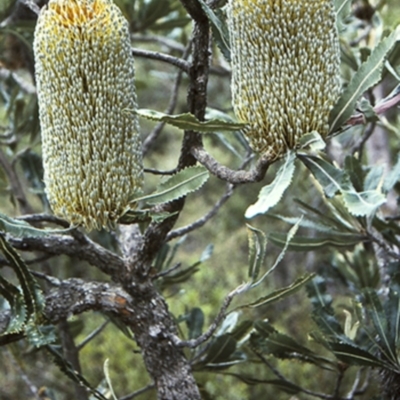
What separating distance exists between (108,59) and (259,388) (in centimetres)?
275

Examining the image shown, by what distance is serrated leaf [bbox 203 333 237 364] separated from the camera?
49.6 inches

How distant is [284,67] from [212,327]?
1.36 ft

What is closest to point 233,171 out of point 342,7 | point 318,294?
point 342,7

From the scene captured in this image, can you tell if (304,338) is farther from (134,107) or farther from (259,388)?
(134,107)

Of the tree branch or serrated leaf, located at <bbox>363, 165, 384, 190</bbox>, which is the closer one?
the tree branch

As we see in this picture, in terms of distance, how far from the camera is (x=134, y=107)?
85 centimetres

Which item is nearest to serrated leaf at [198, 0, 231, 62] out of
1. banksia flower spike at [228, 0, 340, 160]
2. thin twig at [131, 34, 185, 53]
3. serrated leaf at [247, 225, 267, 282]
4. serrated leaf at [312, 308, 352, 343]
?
banksia flower spike at [228, 0, 340, 160]

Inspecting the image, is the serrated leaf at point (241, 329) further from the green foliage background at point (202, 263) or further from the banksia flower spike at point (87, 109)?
the banksia flower spike at point (87, 109)

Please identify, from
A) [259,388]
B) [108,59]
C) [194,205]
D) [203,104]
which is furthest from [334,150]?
[194,205]

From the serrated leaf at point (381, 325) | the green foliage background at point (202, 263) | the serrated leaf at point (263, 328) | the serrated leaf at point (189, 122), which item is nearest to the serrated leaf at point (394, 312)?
the serrated leaf at point (381, 325)

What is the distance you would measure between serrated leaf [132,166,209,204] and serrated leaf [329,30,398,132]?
174mm

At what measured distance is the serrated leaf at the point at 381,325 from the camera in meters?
1.13

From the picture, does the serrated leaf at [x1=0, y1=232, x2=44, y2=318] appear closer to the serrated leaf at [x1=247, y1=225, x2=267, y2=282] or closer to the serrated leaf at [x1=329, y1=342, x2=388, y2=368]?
the serrated leaf at [x1=247, y1=225, x2=267, y2=282]

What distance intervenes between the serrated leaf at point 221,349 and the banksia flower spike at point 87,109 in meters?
0.50
